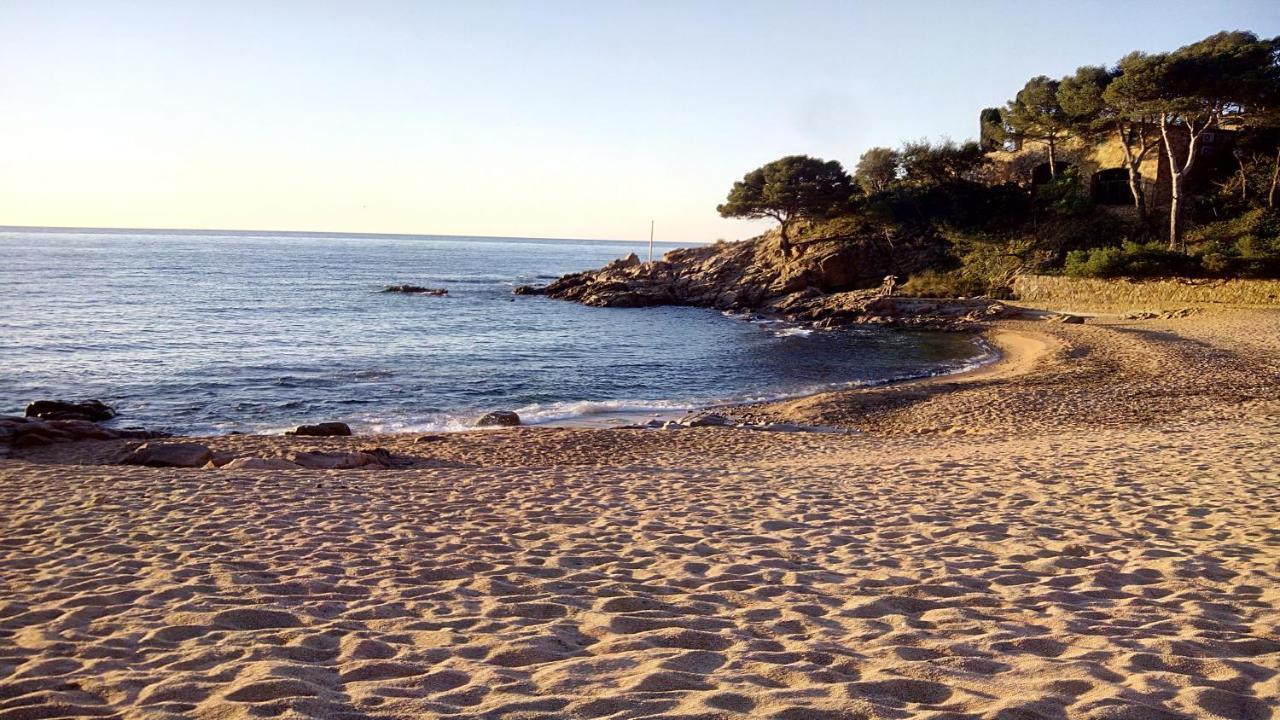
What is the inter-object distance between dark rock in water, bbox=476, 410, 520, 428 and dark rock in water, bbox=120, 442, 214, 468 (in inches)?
253

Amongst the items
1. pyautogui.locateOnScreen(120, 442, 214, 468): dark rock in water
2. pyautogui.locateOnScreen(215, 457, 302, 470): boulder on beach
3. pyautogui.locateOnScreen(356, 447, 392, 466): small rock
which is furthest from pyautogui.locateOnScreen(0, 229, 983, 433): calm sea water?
pyautogui.locateOnScreen(215, 457, 302, 470): boulder on beach

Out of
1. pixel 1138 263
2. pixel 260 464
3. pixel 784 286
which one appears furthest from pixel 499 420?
pixel 784 286

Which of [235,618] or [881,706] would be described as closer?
[881,706]

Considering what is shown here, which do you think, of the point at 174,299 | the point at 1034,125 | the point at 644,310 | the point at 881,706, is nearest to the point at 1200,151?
the point at 1034,125

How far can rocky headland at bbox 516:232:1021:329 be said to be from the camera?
4038 cm

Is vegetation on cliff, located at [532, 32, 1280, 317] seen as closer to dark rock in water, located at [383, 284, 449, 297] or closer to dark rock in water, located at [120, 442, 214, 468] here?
dark rock in water, located at [383, 284, 449, 297]

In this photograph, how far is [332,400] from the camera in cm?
2050

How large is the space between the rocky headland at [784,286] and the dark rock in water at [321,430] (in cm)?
2813

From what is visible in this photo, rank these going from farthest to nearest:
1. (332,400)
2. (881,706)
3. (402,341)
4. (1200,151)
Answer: (1200,151) → (402,341) → (332,400) → (881,706)

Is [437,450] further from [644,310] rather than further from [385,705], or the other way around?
[644,310]

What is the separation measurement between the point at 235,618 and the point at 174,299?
49.4 metres

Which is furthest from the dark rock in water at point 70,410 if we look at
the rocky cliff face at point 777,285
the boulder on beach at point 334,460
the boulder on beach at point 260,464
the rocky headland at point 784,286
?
the rocky cliff face at point 777,285

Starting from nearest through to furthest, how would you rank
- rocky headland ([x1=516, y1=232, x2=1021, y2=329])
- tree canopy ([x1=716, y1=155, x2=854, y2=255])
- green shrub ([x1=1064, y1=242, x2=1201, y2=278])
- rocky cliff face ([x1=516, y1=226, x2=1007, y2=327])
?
green shrub ([x1=1064, y1=242, x2=1201, y2=278])
rocky headland ([x1=516, y1=232, x2=1021, y2=329])
rocky cliff face ([x1=516, y1=226, x2=1007, y2=327])
tree canopy ([x1=716, y1=155, x2=854, y2=255])

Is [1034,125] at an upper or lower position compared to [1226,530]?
upper
